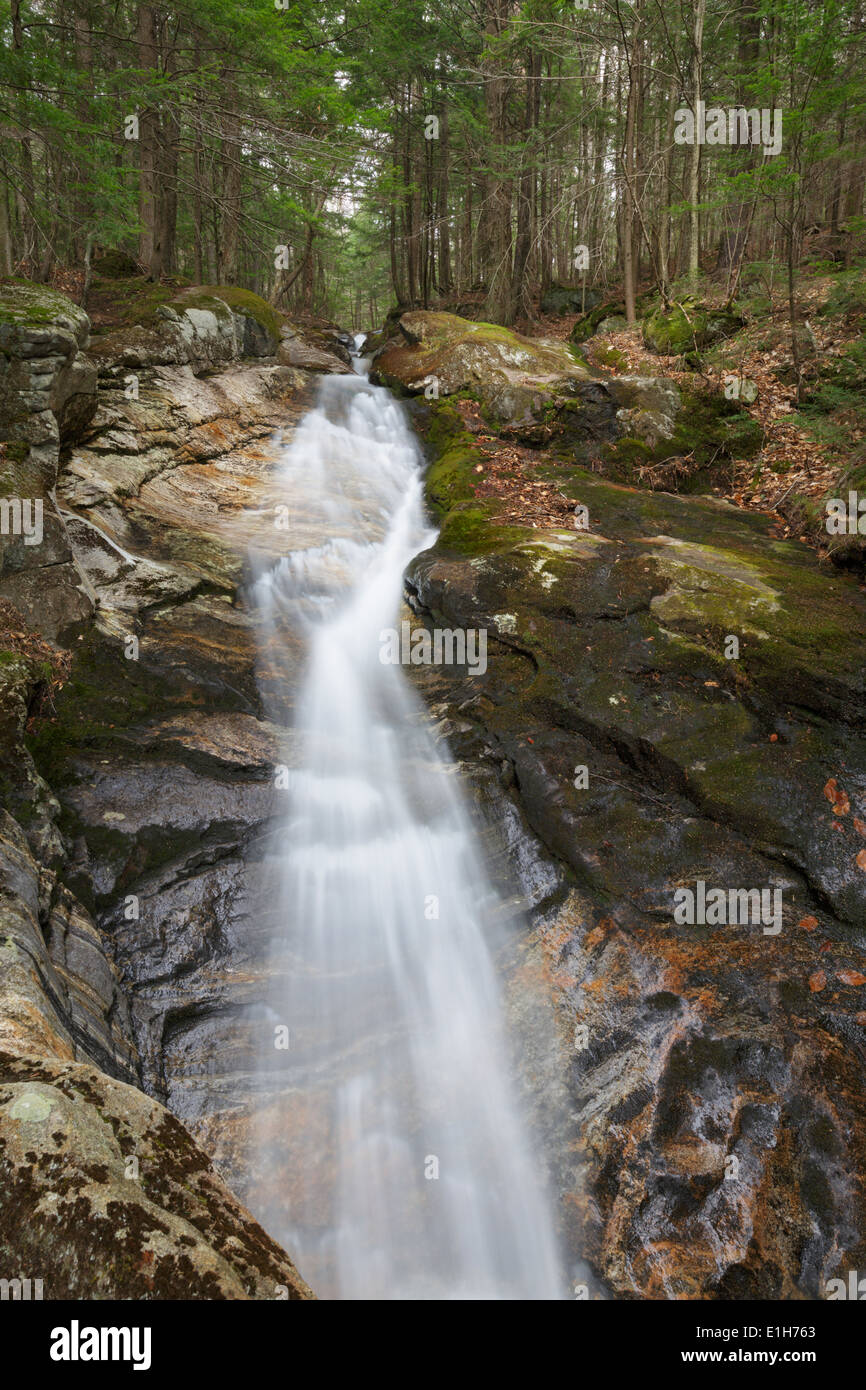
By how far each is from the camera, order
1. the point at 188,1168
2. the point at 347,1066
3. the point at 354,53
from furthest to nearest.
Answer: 1. the point at 354,53
2. the point at 347,1066
3. the point at 188,1168

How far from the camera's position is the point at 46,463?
634 centimetres

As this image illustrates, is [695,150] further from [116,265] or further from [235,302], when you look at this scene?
[116,265]

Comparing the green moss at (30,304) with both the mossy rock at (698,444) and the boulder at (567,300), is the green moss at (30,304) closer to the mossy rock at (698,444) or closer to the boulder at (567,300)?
the mossy rock at (698,444)

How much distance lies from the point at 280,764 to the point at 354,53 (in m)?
19.1

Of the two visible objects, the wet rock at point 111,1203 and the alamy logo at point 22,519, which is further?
the alamy logo at point 22,519

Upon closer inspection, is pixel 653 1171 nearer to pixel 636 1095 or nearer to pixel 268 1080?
pixel 636 1095

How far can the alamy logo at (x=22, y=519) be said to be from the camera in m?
5.54

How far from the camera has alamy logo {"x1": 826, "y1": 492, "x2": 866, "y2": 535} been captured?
22.0 ft

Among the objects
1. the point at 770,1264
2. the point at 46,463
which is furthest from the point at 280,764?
the point at 770,1264

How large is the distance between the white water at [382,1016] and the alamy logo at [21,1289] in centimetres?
217

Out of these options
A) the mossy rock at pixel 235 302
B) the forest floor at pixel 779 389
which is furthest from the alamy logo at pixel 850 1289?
the mossy rock at pixel 235 302

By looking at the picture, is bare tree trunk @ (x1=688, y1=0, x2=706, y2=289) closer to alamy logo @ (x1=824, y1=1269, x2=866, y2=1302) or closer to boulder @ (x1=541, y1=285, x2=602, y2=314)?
boulder @ (x1=541, y1=285, x2=602, y2=314)
